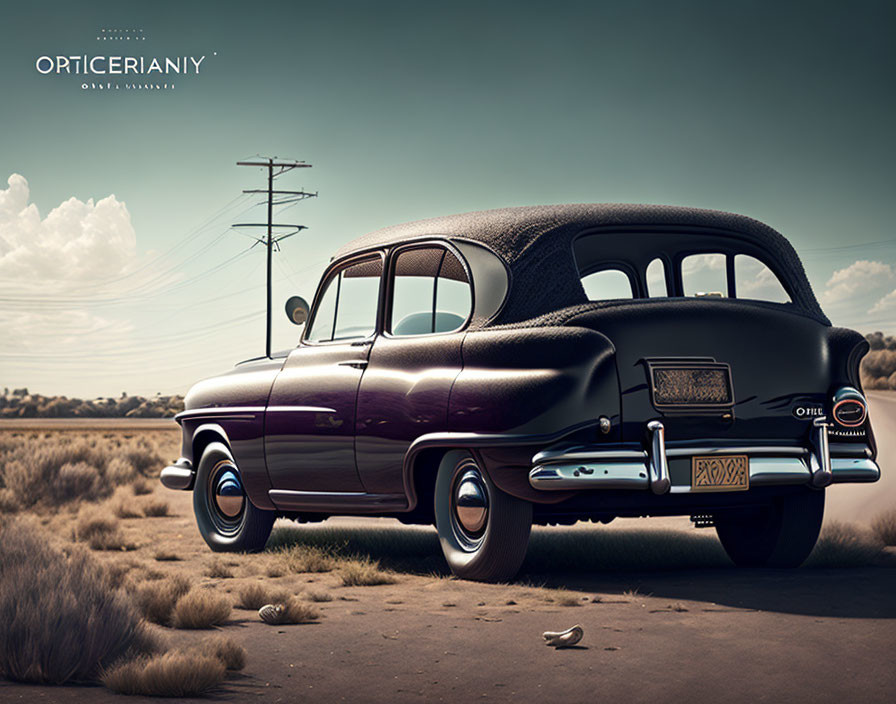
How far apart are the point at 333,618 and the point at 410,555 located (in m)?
2.79

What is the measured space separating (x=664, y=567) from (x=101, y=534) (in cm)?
543

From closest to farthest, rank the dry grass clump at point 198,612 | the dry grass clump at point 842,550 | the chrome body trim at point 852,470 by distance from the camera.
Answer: the dry grass clump at point 198,612 < the chrome body trim at point 852,470 < the dry grass clump at point 842,550

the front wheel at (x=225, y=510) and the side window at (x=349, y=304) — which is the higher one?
the side window at (x=349, y=304)

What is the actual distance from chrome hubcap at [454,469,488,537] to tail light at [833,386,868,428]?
2237mm

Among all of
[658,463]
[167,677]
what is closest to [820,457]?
[658,463]

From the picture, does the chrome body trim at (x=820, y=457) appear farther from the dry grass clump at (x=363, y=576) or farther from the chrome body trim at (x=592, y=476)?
the dry grass clump at (x=363, y=576)

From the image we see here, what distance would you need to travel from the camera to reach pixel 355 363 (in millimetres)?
8359

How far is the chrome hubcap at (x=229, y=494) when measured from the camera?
9.77 m

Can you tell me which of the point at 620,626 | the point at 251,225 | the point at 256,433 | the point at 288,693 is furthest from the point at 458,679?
the point at 251,225

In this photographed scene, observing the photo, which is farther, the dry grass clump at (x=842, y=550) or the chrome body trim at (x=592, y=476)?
the dry grass clump at (x=842, y=550)

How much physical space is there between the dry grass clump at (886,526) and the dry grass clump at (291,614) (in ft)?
18.3

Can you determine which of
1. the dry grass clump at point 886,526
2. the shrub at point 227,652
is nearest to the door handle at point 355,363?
the shrub at point 227,652

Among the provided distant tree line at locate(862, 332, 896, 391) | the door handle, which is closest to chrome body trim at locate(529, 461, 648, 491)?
the door handle

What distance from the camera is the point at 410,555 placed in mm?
9305
